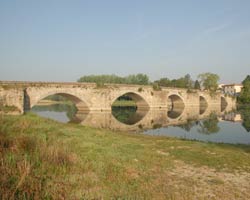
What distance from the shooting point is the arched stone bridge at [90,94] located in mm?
31094

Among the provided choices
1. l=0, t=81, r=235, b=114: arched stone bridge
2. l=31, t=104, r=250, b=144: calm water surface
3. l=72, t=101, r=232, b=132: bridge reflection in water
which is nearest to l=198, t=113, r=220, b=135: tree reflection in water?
l=31, t=104, r=250, b=144: calm water surface

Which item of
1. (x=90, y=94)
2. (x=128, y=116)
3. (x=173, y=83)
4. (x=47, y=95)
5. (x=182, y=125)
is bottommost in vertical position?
(x=182, y=125)

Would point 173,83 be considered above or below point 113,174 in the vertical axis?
above

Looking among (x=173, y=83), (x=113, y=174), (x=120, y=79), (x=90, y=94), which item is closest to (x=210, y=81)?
(x=173, y=83)

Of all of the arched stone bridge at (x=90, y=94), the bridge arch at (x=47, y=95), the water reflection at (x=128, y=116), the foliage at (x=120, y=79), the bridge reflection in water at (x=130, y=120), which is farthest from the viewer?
the foliage at (x=120, y=79)

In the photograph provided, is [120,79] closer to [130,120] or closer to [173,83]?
[173,83]

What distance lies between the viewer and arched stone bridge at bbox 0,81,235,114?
3109 cm

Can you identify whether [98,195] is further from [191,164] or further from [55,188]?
[191,164]

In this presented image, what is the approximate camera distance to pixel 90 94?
1670 inches

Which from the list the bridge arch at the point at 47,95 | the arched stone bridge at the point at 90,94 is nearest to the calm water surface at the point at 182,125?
the bridge arch at the point at 47,95

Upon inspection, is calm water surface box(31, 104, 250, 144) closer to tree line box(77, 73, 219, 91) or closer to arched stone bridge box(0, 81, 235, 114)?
arched stone bridge box(0, 81, 235, 114)

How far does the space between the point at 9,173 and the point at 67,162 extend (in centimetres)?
188

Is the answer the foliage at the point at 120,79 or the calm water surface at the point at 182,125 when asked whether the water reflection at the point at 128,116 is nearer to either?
the calm water surface at the point at 182,125

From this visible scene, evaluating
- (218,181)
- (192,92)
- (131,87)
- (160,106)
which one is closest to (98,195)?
(218,181)
